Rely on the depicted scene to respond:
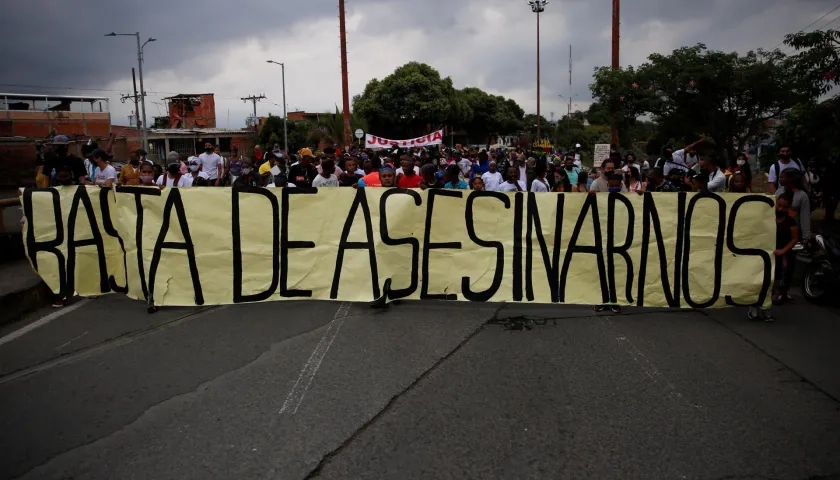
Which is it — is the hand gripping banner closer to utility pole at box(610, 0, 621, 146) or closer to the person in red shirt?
the person in red shirt

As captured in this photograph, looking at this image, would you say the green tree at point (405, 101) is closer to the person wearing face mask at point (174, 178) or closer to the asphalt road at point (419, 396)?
the person wearing face mask at point (174, 178)

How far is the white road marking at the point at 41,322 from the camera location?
655 cm

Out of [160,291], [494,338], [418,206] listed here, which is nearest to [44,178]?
[160,291]

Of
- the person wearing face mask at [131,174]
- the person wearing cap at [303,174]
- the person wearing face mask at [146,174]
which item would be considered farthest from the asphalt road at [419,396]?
the person wearing face mask at [131,174]

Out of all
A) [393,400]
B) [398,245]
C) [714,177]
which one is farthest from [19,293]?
[714,177]

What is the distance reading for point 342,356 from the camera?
18.4 feet

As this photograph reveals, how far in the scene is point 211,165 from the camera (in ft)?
44.8

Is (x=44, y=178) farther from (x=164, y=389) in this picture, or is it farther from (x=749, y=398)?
(x=749, y=398)

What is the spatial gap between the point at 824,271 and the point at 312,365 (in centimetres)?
613

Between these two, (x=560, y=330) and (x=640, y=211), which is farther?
(x=640, y=211)

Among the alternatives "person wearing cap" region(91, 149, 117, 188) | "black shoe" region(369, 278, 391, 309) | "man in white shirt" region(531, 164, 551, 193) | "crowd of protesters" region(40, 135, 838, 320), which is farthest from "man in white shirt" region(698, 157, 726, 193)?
"person wearing cap" region(91, 149, 117, 188)

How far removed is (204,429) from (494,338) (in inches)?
114

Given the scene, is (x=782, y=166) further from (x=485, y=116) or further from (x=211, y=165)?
(x=485, y=116)

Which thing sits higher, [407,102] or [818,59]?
[407,102]
